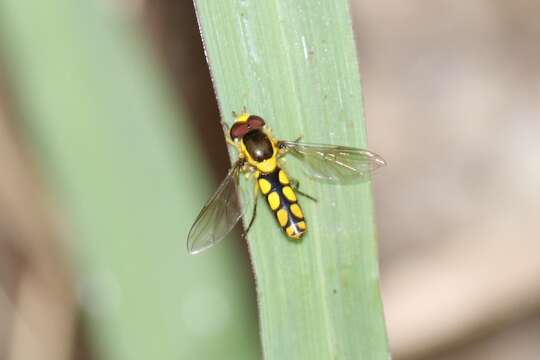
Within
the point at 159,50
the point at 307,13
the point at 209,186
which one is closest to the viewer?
the point at 307,13

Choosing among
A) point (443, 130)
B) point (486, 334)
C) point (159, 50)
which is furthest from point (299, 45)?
point (486, 334)

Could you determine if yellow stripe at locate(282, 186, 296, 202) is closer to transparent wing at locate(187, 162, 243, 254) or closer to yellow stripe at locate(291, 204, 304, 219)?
yellow stripe at locate(291, 204, 304, 219)

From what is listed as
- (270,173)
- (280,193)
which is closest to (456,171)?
(270,173)

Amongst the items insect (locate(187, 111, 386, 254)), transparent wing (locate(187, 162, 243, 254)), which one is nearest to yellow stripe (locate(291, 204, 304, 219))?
insect (locate(187, 111, 386, 254))

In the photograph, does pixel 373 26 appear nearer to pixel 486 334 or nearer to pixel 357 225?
pixel 486 334

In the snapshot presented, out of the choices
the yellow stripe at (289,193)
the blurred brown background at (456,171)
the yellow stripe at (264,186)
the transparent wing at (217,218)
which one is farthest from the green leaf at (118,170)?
the blurred brown background at (456,171)
